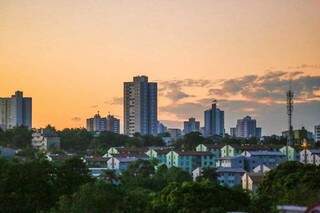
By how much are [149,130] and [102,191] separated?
7705 cm

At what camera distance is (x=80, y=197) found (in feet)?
40.3

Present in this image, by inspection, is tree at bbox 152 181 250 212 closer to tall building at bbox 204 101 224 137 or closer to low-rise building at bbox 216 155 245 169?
low-rise building at bbox 216 155 245 169

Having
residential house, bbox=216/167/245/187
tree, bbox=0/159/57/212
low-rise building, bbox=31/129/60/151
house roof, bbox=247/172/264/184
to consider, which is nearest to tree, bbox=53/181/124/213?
tree, bbox=0/159/57/212

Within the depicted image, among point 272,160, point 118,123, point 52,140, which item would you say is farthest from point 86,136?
point 118,123

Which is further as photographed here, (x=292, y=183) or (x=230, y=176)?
(x=230, y=176)

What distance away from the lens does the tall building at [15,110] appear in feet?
307

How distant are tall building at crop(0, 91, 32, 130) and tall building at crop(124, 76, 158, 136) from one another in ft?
42.8

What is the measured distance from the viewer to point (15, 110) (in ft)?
307

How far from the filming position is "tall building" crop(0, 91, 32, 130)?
307ft

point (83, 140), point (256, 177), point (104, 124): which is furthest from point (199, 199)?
point (104, 124)

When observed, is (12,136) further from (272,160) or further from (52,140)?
(272,160)

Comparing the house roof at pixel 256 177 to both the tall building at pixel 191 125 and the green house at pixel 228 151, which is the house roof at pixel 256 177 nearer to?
Answer: the green house at pixel 228 151

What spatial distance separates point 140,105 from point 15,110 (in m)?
16.3

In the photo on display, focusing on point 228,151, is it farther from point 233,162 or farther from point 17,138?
point 17,138
